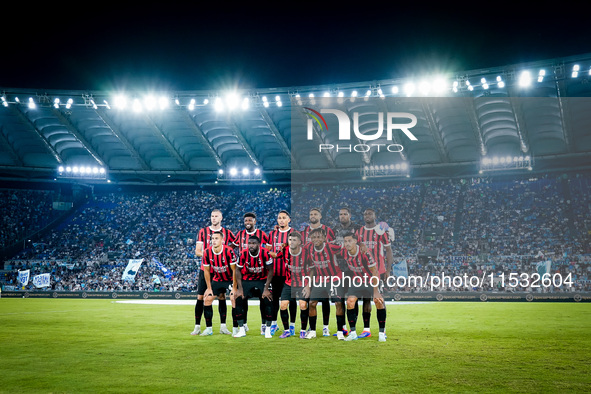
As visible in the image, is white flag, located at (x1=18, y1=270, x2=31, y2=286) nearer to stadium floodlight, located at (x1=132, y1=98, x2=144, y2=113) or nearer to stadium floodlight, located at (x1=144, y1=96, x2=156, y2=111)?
stadium floodlight, located at (x1=132, y1=98, x2=144, y2=113)

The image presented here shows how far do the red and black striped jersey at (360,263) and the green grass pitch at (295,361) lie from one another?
1.39m

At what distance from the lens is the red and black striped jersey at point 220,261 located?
11516 mm

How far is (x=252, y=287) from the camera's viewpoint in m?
11.6

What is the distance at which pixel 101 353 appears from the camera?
9031 millimetres

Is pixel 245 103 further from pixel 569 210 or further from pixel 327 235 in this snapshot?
pixel 327 235

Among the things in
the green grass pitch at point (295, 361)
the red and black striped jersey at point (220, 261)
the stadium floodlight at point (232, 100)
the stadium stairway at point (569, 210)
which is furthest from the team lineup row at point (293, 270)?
the stadium stairway at point (569, 210)

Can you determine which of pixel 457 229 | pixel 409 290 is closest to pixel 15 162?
pixel 409 290

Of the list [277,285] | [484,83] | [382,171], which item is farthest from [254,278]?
[382,171]

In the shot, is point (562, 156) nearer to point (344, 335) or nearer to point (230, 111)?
point (230, 111)

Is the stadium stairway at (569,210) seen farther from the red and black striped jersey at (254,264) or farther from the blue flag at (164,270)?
the red and black striped jersey at (254,264)

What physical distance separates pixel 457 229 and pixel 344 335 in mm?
29350

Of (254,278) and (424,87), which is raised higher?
(424,87)

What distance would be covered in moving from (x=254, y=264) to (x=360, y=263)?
238cm

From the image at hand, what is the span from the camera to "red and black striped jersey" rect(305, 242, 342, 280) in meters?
11.1
